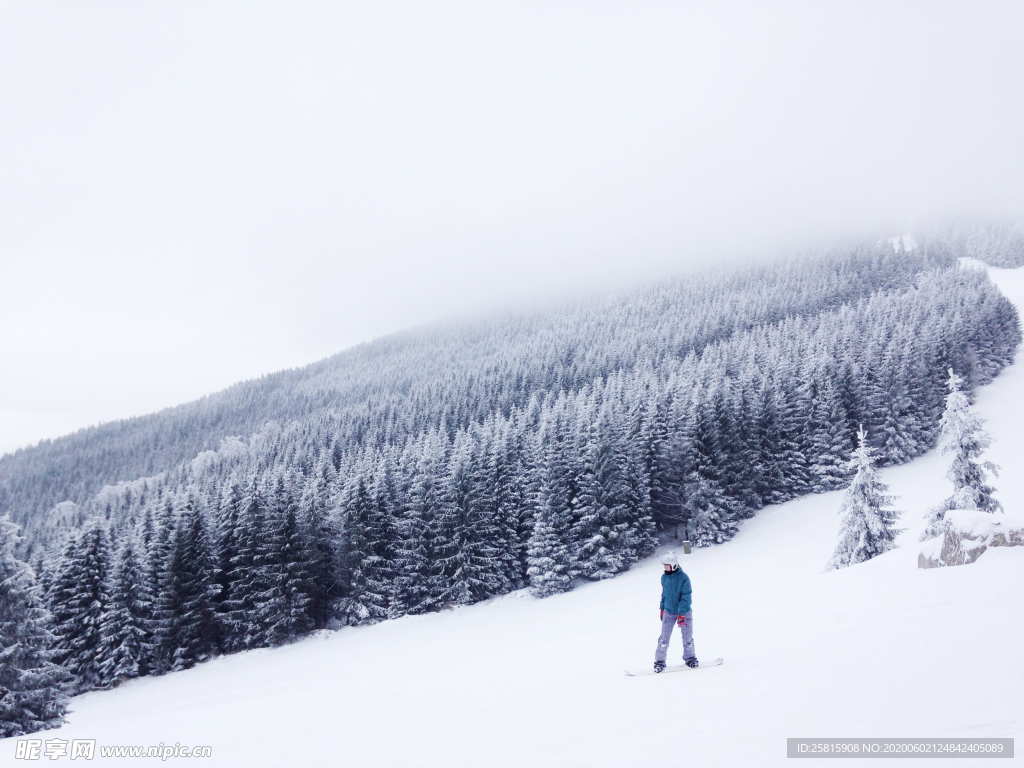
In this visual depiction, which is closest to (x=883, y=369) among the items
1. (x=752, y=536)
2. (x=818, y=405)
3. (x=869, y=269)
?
(x=818, y=405)

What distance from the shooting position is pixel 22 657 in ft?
71.2

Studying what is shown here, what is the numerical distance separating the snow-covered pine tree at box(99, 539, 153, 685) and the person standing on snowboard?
3716 cm

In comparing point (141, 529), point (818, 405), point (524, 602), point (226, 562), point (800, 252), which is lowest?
point (524, 602)

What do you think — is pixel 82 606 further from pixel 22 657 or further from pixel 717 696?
pixel 717 696

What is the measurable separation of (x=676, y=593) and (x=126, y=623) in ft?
127

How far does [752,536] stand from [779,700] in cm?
4036

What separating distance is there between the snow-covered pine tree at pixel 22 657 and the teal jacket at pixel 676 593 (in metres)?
23.2

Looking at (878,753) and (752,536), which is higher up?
(878,753)

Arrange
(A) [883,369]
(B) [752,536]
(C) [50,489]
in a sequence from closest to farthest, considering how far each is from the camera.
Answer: (B) [752,536]
(A) [883,369]
(C) [50,489]

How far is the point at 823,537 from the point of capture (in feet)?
132

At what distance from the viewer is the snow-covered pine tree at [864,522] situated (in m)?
25.8

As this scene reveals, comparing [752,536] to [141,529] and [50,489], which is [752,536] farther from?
[50,489]

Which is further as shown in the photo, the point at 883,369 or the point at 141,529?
the point at 883,369

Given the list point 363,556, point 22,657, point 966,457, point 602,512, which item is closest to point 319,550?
point 363,556
